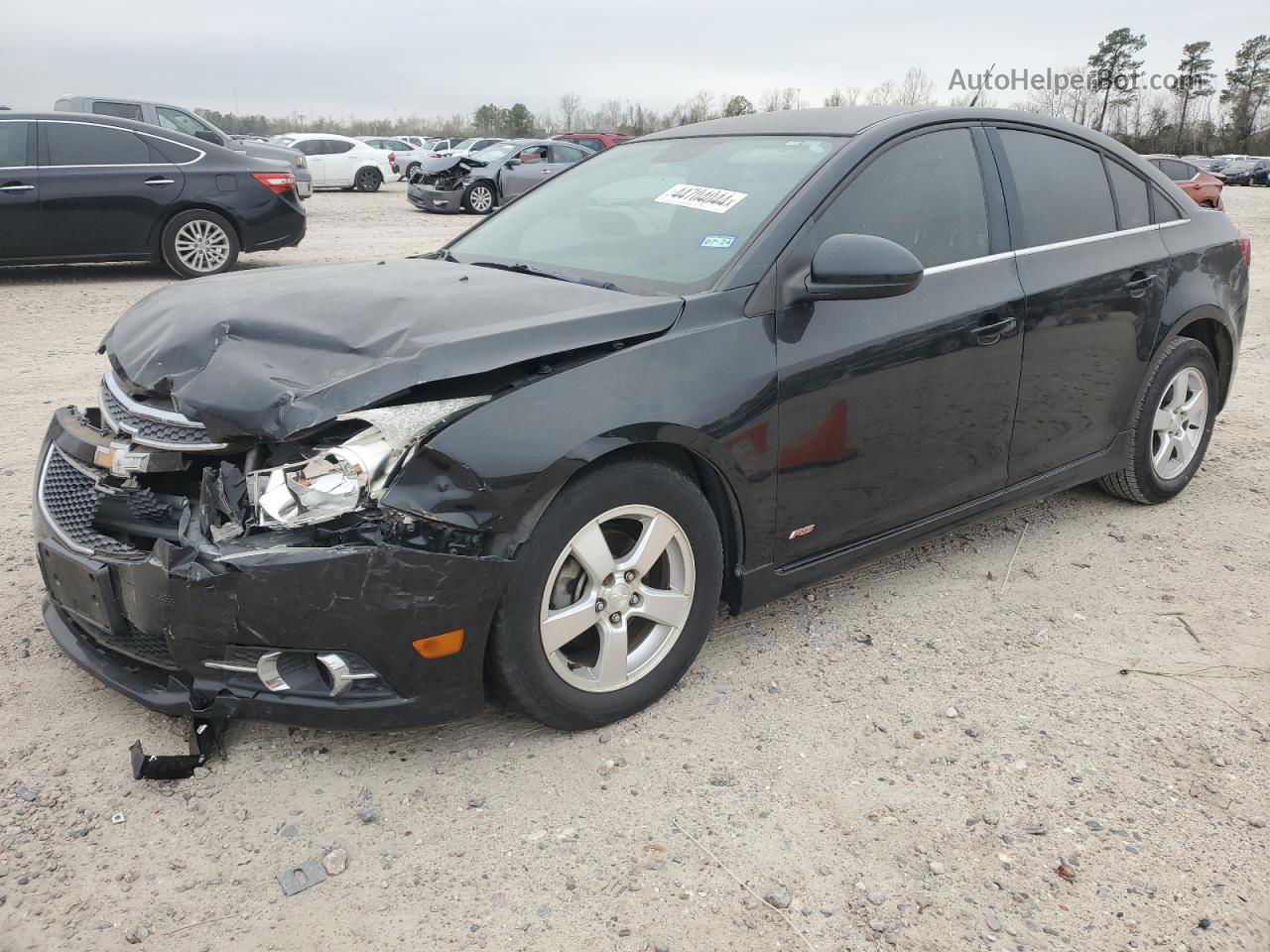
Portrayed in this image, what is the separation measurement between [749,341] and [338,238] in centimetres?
1215

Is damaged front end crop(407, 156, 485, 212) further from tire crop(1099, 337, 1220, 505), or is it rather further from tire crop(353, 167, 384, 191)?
tire crop(1099, 337, 1220, 505)

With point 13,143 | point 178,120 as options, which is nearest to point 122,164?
point 13,143

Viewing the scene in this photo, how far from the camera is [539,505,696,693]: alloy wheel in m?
2.67

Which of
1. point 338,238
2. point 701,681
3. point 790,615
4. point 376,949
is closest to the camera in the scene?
point 376,949

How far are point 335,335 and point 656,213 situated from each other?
1.29 metres

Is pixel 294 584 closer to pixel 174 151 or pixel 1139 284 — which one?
pixel 1139 284

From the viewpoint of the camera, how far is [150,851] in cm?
235

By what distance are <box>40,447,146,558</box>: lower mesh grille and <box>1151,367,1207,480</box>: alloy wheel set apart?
13.4ft

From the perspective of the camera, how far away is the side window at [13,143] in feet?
29.4

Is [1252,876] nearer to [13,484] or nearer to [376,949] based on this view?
[376,949]

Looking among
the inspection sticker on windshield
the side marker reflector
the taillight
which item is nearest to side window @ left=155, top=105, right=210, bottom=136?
the taillight

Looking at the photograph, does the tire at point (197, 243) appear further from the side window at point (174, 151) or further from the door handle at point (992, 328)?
the door handle at point (992, 328)

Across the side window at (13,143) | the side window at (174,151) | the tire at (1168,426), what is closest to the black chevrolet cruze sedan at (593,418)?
the tire at (1168,426)

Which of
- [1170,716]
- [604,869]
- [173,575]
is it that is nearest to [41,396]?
[173,575]
